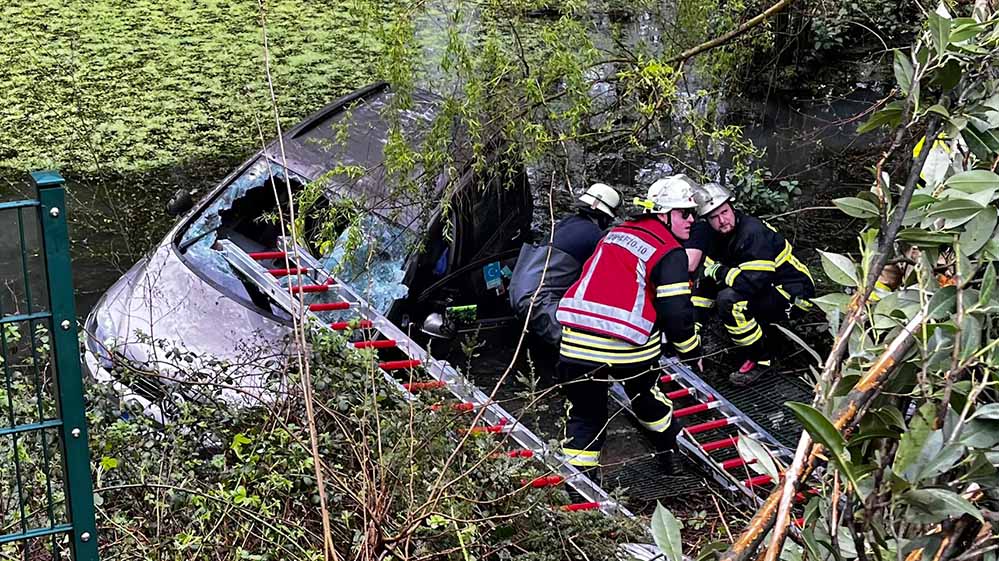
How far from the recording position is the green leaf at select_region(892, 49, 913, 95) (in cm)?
142

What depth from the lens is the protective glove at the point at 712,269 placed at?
19.5 feet

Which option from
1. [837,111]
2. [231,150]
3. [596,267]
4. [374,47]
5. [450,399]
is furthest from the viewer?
[374,47]

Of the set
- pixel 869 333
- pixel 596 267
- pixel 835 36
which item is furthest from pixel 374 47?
pixel 869 333

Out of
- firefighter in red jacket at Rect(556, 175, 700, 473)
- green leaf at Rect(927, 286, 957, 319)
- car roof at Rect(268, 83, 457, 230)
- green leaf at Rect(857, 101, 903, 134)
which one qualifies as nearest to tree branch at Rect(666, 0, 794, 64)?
firefighter in red jacket at Rect(556, 175, 700, 473)

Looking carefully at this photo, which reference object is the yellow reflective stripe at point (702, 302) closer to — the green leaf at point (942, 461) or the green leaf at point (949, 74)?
the green leaf at point (949, 74)

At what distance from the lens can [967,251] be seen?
1.26 metres

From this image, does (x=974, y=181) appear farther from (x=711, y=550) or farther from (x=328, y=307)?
(x=328, y=307)

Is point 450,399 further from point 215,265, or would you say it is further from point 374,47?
point 374,47

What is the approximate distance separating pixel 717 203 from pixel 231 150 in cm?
496

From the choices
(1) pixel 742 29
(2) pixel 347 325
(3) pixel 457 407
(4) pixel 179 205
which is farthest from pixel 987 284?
(4) pixel 179 205

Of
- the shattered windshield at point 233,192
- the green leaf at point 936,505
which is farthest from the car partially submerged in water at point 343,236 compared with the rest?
the green leaf at point 936,505

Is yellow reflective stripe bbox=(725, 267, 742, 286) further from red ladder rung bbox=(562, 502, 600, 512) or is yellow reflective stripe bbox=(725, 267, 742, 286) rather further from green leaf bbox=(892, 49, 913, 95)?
green leaf bbox=(892, 49, 913, 95)

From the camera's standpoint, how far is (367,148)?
557 centimetres

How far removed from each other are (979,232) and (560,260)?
3.84 m
